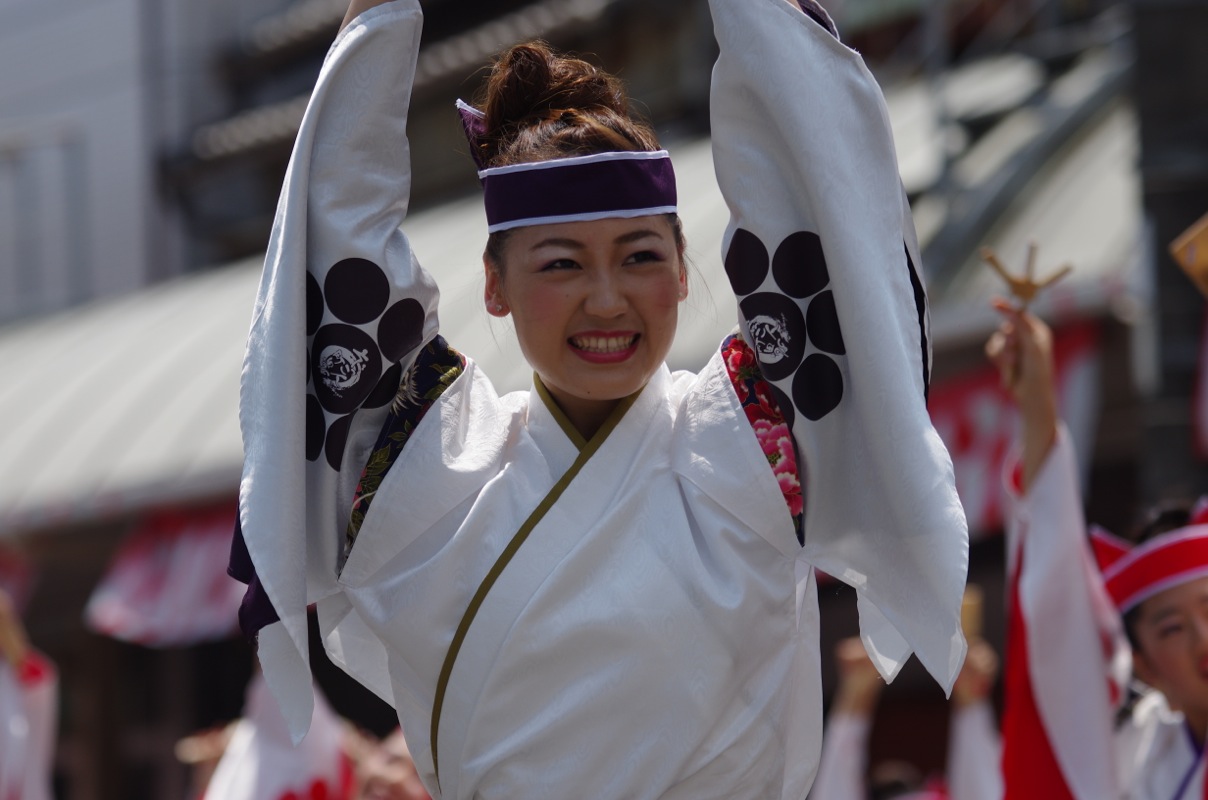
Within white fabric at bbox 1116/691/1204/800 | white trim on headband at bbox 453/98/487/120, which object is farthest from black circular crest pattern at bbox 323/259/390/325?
white fabric at bbox 1116/691/1204/800

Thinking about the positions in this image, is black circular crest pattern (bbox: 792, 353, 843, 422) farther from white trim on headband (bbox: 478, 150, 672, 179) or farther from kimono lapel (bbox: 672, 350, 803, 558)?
white trim on headband (bbox: 478, 150, 672, 179)

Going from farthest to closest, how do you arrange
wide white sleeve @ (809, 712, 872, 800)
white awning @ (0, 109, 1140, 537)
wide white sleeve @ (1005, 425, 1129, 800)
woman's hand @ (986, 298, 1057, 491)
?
white awning @ (0, 109, 1140, 537) < wide white sleeve @ (809, 712, 872, 800) < wide white sleeve @ (1005, 425, 1129, 800) < woman's hand @ (986, 298, 1057, 491)

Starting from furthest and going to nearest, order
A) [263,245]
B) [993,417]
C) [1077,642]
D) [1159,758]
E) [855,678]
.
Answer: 1. [263,245]
2. [993,417]
3. [855,678]
4. [1159,758]
5. [1077,642]

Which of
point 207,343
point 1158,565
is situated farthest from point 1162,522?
→ point 207,343

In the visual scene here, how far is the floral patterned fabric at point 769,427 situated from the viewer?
1884 mm

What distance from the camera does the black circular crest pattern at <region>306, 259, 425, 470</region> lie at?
1.94 meters

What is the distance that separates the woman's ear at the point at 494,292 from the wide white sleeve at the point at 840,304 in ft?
0.96

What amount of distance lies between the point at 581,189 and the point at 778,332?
0.29 m

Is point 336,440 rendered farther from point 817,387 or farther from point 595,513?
point 817,387

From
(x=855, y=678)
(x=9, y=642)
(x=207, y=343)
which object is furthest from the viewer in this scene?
(x=207, y=343)

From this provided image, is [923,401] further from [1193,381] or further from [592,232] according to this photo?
[1193,381]

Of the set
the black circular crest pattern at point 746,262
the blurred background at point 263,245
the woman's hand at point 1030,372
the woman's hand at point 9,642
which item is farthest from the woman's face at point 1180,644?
the woman's hand at point 9,642

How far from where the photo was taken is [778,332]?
6.18 ft

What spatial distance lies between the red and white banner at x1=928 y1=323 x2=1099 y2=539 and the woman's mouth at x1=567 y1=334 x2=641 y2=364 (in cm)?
326
